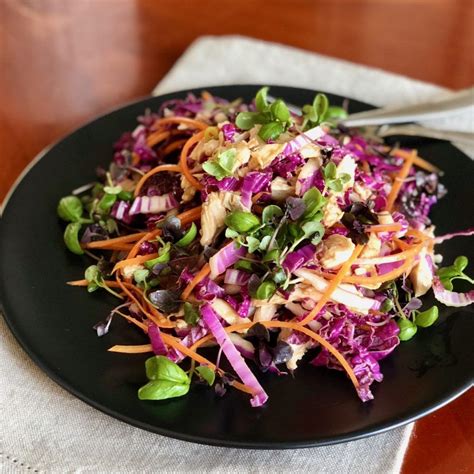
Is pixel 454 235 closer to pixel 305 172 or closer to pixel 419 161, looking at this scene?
pixel 419 161

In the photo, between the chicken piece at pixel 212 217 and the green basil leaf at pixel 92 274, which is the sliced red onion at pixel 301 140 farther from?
the green basil leaf at pixel 92 274

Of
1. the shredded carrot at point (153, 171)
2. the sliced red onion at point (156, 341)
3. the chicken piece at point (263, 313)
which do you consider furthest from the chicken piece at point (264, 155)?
the sliced red onion at point (156, 341)

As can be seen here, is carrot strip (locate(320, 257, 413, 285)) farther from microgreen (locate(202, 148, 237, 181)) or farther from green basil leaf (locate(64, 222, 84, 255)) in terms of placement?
green basil leaf (locate(64, 222, 84, 255))

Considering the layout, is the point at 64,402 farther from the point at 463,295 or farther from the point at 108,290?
the point at 463,295

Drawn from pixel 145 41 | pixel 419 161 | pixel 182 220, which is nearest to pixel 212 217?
pixel 182 220

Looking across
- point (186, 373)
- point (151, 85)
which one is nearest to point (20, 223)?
point (186, 373)
